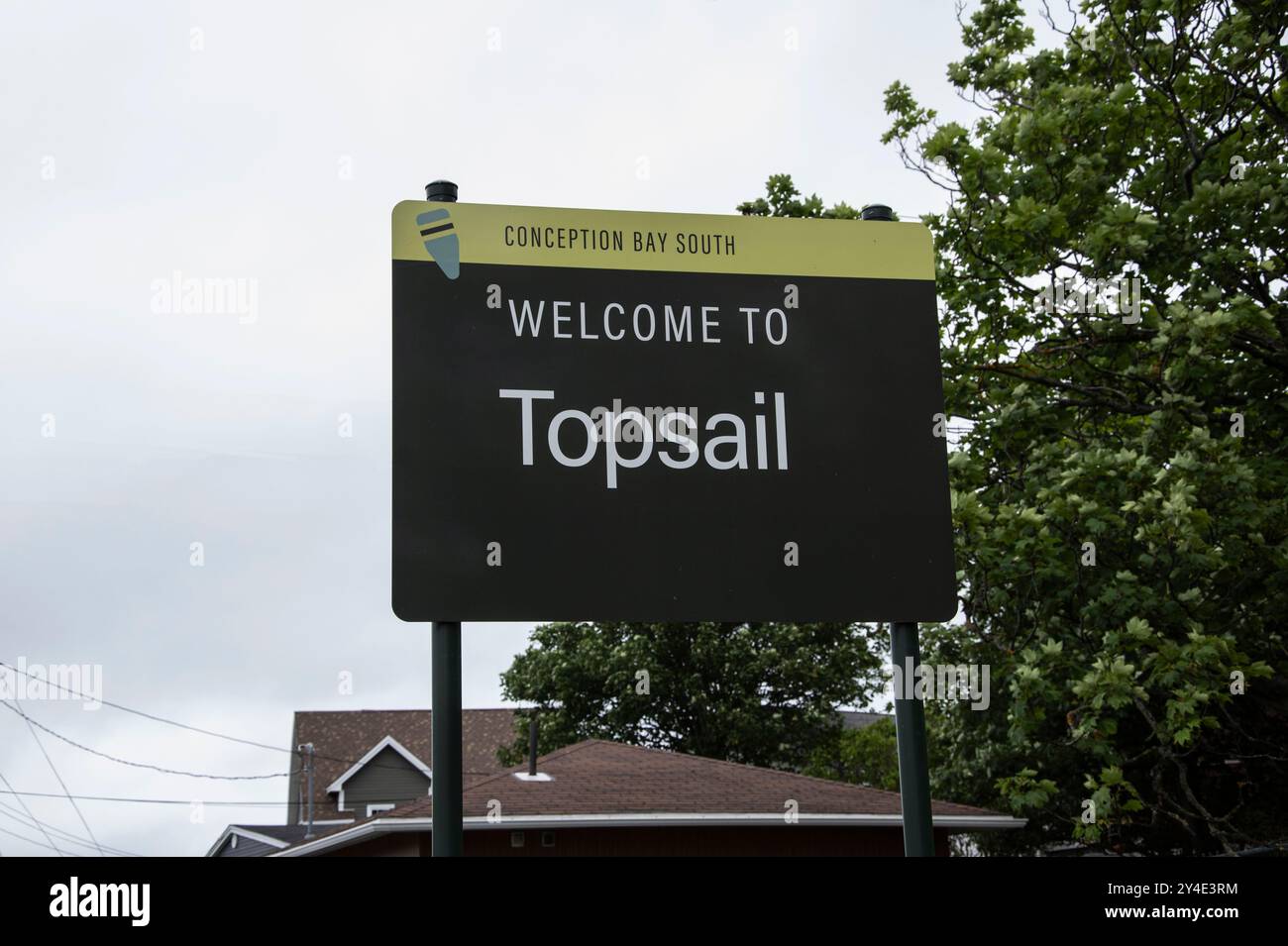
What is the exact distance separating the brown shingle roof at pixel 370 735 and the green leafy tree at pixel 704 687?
9.81 m

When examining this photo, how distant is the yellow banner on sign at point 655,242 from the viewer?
17.6ft

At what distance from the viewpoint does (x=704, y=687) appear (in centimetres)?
3269

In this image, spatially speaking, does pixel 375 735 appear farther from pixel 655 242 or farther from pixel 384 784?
pixel 655 242

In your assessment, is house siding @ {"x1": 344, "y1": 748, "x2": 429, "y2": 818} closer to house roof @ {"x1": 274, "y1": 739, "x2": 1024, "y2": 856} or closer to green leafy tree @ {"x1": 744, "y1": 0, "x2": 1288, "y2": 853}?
house roof @ {"x1": 274, "y1": 739, "x2": 1024, "y2": 856}

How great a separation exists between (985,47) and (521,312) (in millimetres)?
11358

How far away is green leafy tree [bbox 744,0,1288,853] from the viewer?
10914 mm

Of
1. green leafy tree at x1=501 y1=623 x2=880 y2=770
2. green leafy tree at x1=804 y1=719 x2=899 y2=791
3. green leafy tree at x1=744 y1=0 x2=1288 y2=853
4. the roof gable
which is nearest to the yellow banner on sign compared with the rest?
green leafy tree at x1=744 y1=0 x2=1288 y2=853

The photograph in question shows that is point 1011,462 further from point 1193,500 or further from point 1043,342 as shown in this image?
point 1193,500

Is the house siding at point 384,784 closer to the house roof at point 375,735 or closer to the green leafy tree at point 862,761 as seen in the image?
the house roof at point 375,735

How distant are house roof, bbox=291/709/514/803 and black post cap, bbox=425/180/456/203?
3784 centimetres

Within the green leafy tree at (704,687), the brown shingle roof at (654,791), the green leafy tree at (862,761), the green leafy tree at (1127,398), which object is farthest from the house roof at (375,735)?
the green leafy tree at (1127,398)

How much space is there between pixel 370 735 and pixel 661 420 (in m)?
42.7

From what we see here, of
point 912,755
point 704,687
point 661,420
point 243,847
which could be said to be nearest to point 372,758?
point 243,847
